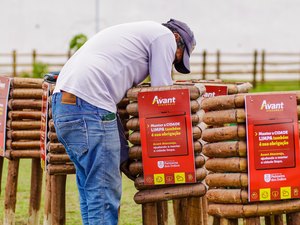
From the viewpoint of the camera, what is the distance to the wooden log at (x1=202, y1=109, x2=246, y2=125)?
521 centimetres

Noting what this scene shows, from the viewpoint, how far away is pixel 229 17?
57.1 meters

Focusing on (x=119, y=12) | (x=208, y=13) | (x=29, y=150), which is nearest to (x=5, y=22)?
(x=119, y=12)

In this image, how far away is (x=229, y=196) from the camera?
5270 mm

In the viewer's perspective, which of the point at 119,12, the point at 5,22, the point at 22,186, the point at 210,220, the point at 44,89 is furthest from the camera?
the point at 119,12

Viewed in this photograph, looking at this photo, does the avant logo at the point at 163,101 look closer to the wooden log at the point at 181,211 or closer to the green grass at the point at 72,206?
the wooden log at the point at 181,211

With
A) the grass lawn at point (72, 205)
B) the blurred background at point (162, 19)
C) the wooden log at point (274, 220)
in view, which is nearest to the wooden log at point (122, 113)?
the wooden log at point (274, 220)

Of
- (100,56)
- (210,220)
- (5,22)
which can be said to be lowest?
(210,220)

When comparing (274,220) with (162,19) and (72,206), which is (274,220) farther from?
(162,19)

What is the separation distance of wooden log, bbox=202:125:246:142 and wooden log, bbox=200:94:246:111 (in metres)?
0.12

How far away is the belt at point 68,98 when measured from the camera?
18.5ft

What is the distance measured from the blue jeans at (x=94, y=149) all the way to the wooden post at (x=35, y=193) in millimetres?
2058

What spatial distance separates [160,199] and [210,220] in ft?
4.48

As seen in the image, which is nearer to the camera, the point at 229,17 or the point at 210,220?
the point at 210,220

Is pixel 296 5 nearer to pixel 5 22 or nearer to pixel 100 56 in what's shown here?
pixel 5 22
